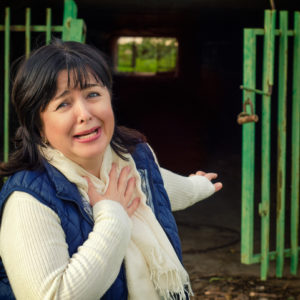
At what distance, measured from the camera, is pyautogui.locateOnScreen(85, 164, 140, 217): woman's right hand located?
1.59m

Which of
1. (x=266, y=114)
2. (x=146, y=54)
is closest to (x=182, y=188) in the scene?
(x=266, y=114)

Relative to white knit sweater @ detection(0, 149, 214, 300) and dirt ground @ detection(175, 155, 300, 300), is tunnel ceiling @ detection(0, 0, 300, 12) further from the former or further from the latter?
white knit sweater @ detection(0, 149, 214, 300)

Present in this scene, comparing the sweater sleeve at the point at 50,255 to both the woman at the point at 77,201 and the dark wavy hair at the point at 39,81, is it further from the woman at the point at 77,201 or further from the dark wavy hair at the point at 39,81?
the dark wavy hair at the point at 39,81

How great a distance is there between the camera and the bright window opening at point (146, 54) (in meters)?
27.9

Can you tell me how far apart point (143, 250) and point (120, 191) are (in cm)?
22

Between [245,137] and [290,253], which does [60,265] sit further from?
[290,253]

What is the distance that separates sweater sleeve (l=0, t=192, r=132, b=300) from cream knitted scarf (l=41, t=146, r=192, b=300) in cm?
18

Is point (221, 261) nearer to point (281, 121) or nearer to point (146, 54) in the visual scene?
point (281, 121)

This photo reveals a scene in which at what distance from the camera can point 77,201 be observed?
1.51 meters

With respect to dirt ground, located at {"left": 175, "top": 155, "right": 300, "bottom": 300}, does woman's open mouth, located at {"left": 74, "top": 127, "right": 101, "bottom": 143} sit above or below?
above

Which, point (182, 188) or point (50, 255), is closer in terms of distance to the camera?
point (50, 255)

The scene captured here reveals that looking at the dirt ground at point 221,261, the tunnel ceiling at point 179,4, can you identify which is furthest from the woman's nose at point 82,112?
the tunnel ceiling at point 179,4

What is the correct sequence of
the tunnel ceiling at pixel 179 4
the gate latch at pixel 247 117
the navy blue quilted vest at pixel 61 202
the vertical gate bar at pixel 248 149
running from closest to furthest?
the navy blue quilted vest at pixel 61 202 < the gate latch at pixel 247 117 < the vertical gate bar at pixel 248 149 < the tunnel ceiling at pixel 179 4

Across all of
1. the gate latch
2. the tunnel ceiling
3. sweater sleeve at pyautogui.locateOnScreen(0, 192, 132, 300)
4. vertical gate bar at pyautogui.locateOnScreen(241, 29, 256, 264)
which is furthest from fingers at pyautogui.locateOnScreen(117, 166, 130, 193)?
the tunnel ceiling
